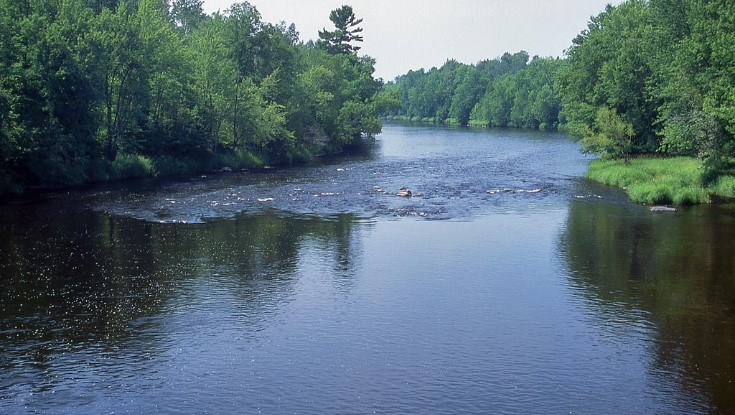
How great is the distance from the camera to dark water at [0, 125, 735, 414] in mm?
19719

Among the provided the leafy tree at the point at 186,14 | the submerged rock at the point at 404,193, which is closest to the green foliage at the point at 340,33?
the leafy tree at the point at 186,14

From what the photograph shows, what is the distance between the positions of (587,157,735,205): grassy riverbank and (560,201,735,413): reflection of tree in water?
270cm

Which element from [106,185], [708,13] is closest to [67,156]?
[106,185]

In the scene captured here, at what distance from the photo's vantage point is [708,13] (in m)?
54.6

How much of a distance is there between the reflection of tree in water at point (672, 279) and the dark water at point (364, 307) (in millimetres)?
105

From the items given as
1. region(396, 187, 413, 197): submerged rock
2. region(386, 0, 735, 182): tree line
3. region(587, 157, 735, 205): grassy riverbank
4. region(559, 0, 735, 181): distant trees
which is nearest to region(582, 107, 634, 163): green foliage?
region(386, 0, 735, 182): tree line

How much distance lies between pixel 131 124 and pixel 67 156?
426 inches

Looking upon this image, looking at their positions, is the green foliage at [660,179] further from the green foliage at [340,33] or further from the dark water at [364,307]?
the green foliage at [340,33]

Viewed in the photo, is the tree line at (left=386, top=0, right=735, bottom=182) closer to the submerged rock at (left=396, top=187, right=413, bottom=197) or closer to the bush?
the submerged rock at (left=396, top=187, right=413, bottom=197)

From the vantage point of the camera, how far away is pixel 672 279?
3088 centimetres

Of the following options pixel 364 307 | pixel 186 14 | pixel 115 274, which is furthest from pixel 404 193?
pixel 186 14

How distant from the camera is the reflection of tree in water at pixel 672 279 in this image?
71.1 ft

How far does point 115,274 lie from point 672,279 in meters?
23.8

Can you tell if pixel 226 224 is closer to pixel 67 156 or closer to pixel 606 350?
pixel 67 156
